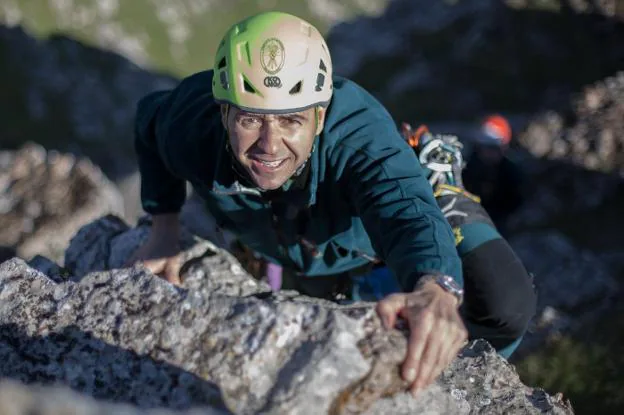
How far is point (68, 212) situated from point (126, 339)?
57.8 feet

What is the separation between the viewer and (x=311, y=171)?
6.93 metres

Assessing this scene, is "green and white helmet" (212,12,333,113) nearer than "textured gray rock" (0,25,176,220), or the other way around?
"green and white helmet" (212,12,333,113)

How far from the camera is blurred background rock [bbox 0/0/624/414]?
16500 millimetres

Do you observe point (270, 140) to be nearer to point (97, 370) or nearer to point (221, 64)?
point (221, 64)

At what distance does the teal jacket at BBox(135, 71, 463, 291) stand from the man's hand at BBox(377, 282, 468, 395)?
66 cm

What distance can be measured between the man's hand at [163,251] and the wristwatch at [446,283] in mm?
4494

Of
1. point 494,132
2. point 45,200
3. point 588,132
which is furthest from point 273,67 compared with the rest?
point 588,132

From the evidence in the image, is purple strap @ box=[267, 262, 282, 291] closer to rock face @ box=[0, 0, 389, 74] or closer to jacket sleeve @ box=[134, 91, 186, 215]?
jacket sleeve @ box=[134, 91, 186, 215]

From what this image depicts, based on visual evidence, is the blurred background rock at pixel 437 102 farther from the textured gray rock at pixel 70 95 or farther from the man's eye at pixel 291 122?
the man's eye at pixel 291 122

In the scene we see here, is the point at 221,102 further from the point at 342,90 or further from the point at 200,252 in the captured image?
the point at 200,252

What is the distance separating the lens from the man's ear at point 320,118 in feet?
22.0

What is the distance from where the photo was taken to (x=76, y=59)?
102 metres

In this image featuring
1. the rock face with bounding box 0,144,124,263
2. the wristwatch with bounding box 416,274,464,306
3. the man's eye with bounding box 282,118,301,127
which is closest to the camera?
the wristwatch with bounding box 416,274,464,306

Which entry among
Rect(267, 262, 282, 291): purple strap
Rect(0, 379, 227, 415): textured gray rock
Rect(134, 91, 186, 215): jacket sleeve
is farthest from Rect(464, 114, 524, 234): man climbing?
Rect(0, 379, 227, 415): textured gray rock
